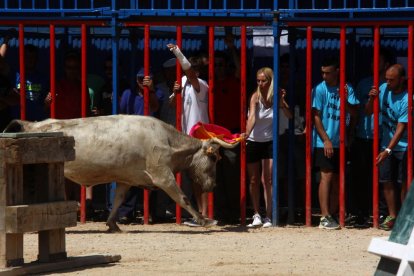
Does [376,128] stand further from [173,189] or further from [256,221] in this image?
[173,189]

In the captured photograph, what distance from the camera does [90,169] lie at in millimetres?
13750

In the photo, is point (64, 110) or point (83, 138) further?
point (64, 110)

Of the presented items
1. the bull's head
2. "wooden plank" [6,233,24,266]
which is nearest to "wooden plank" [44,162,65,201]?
"wooden plank" [6,233,24,266]

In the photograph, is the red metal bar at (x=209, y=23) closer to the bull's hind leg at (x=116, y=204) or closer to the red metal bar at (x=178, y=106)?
the red metal bar at (x=178, y=106)

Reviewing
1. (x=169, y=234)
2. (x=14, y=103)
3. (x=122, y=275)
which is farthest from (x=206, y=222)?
(x=122, y=275)

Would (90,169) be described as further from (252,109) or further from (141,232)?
(252,109)

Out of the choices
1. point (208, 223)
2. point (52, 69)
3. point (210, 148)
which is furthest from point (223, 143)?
point (52, 69)

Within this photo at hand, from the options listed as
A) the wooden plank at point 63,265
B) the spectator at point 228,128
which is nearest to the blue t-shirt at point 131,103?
the spectator at point 228,128

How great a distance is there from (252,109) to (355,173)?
1.49 m

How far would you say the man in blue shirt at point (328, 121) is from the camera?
47.9ft

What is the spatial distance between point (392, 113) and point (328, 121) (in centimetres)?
73

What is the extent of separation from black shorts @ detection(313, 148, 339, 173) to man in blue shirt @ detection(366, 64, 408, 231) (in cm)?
51

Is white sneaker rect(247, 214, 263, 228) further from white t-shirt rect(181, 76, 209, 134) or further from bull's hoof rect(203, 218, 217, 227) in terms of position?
white t-shirt rect(181, 76, 209, 134)

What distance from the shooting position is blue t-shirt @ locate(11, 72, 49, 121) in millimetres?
15469
